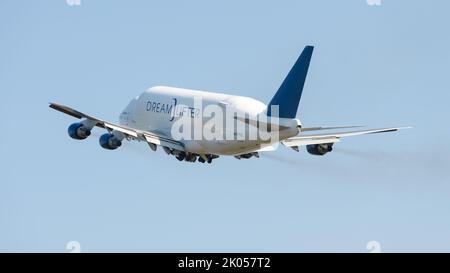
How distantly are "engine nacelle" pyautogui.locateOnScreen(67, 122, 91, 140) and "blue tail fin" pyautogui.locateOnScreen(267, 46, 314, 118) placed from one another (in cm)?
1592

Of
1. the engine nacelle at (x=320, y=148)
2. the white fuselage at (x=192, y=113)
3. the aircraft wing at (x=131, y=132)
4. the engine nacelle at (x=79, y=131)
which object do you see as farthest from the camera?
the engine nacelle at (x=320, y=148)

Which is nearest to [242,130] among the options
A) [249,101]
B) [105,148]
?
[249,101]

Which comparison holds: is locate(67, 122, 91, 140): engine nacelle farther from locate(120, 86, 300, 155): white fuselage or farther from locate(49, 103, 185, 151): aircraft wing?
locate(120, 86, 300, 155): white fuselage

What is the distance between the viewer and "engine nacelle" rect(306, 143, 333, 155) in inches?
5487

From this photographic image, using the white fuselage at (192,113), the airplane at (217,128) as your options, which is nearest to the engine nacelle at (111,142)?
the airplane at (217,128)

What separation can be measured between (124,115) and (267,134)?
21.8 metres

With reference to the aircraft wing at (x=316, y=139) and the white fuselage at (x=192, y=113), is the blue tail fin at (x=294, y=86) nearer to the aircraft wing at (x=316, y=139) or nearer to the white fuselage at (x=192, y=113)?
the white fuselage at (x=192, y=113)

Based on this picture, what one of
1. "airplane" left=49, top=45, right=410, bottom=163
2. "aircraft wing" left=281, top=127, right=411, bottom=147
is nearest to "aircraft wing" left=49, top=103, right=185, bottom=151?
"airplane" left=49, top=45, right=410, bottom=163

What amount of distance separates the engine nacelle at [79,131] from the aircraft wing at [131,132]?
174 cm

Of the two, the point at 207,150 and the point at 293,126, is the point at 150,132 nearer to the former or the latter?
the point at 207,150

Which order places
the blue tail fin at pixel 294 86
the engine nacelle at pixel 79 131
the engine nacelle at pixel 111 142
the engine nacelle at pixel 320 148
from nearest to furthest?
the blue tail fin at pixel 294 86 < the engine nacelle at pixel 79 131 < the engine nacelle at pixel 111 142 < the engine nacelle at pixel 320 148

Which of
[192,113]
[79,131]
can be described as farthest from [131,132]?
[192,113]

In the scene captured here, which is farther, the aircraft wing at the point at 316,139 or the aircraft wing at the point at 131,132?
the aircraft wing at the point at 316,139

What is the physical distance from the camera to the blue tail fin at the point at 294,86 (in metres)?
130
